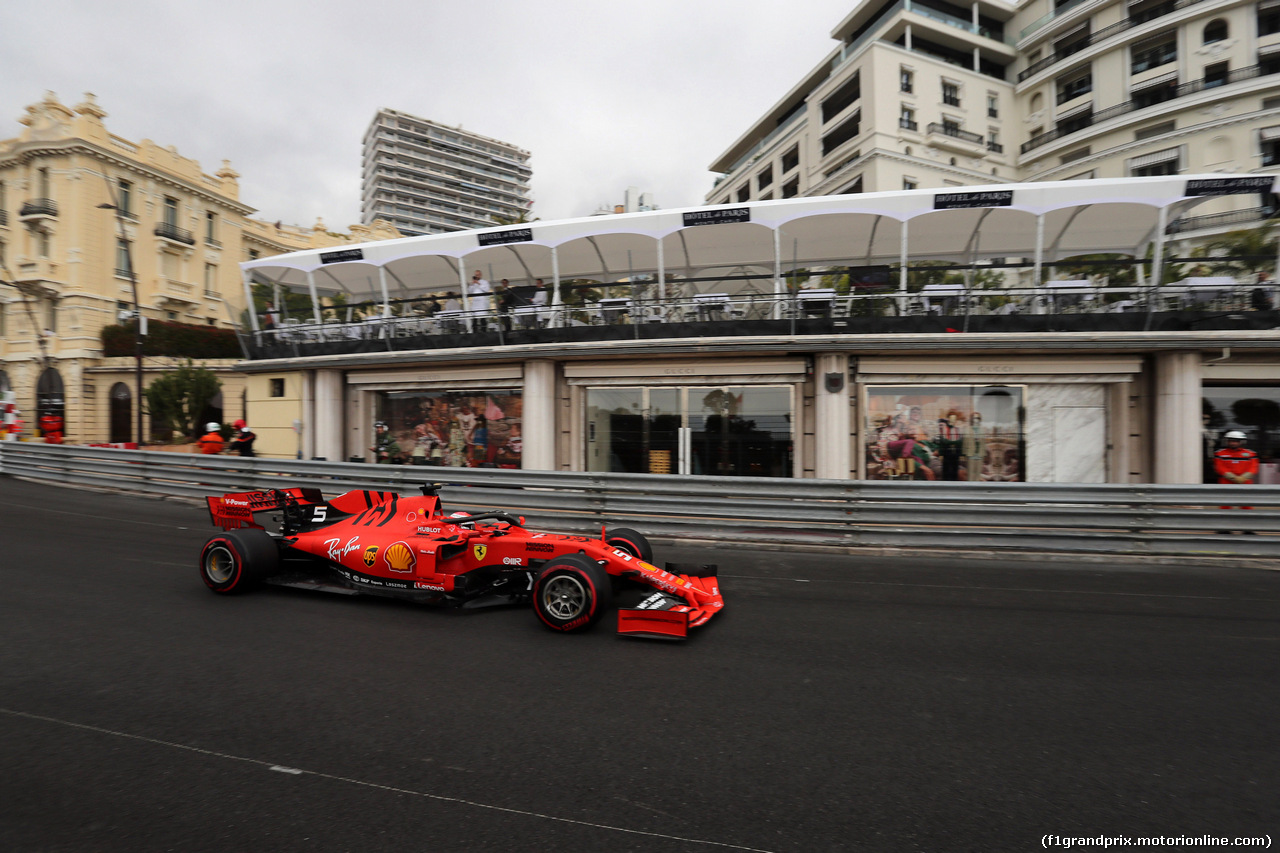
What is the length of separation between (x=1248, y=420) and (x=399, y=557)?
1445cm

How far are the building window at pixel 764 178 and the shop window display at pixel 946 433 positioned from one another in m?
42.6

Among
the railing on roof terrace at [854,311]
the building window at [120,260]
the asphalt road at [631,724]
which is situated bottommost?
the asphalt road at [631,724]

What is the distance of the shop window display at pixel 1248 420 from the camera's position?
11008 millimetres

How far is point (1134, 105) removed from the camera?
120 feet

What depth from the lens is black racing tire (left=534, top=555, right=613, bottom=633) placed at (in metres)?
4.70

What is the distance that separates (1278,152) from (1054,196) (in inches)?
1343

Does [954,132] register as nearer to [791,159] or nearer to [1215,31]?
[791,159]

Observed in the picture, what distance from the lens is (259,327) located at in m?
16.6

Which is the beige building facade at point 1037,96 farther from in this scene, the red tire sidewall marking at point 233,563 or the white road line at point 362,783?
the red tire sidewall marking at point 233,563

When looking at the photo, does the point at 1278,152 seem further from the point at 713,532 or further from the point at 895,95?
the point at 713,532

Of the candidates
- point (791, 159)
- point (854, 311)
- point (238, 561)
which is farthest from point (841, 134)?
point (238, 561)

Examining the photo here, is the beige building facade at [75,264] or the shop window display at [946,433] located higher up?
the beige building facade at [75,264]

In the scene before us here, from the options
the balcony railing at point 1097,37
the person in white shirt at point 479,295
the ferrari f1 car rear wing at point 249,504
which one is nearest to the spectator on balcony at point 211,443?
the person in white shirt at point 479,295

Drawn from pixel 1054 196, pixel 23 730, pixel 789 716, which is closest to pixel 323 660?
pixel 23 730
